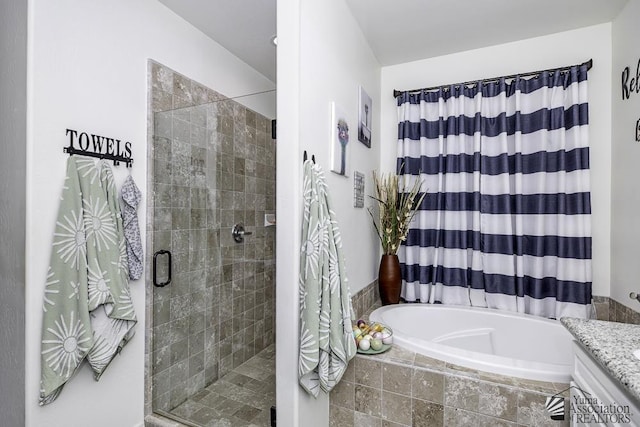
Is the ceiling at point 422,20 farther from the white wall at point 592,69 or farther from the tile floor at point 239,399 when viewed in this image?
the tile floor at point 239,399

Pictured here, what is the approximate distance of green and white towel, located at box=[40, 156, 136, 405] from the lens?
132cm

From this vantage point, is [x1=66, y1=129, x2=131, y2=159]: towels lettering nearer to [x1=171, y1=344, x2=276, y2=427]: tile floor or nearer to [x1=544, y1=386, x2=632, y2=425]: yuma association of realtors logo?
[x1=171, y1=344, x2=276, y2=427]: tile floor

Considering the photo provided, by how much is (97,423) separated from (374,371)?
136 centimetres

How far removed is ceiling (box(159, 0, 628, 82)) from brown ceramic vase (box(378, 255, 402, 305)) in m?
1.57

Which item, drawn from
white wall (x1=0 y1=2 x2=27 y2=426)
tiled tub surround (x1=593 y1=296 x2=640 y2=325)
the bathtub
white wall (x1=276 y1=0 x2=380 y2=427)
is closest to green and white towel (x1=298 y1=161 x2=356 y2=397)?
white wall (x1=276 y1=0 x2=380 y2=427)

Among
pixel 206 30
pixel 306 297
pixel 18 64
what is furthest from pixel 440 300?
pixel 18 64

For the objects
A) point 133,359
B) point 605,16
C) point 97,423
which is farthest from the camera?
point 605,16

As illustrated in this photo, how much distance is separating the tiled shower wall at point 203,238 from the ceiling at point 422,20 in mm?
466

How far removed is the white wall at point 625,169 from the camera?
1757mm

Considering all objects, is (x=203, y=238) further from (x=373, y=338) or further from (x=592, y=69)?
(x=592, y=69)

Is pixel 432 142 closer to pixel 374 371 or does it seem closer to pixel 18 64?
pixel 374 371

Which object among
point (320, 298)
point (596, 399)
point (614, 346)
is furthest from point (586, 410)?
point (320, 298)

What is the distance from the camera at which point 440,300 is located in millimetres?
2438

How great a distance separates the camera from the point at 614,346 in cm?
97
